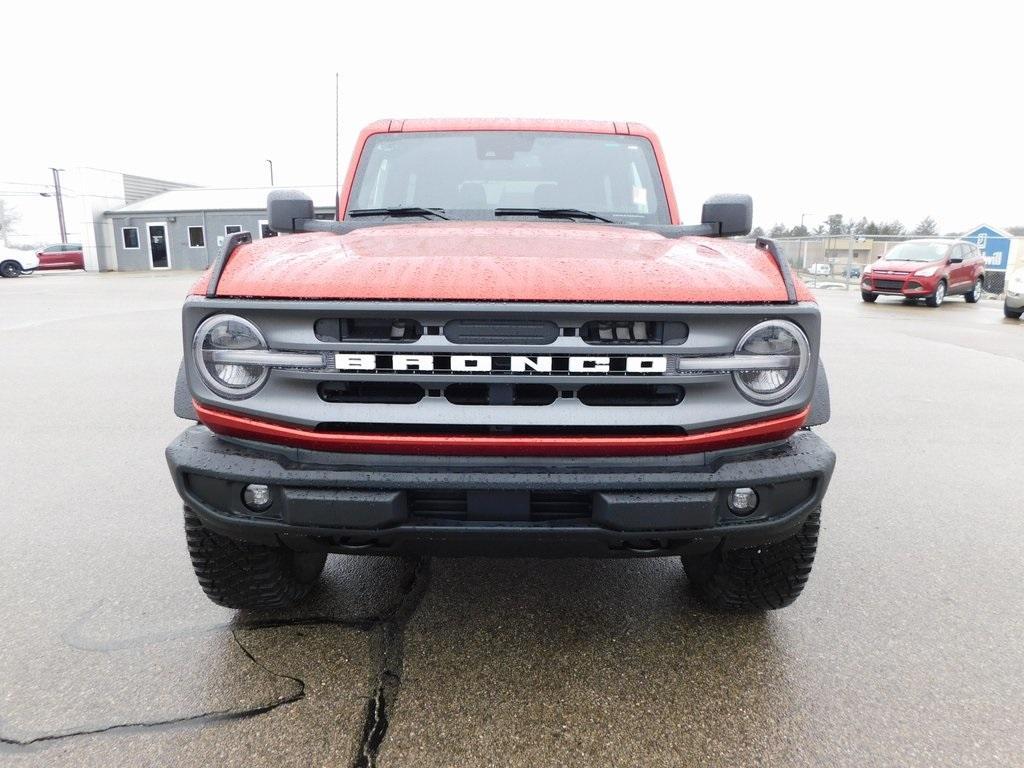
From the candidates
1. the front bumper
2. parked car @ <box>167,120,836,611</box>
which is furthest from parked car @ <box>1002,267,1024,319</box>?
parked car @ <box>167,120,836,611</box>

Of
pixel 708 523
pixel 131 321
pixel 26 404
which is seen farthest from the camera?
pixel 131 321

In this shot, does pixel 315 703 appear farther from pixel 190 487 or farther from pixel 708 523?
pixel 708 523

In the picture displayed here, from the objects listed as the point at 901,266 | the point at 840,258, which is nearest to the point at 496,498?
the point at 901,266

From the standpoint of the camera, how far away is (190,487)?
6.31ft

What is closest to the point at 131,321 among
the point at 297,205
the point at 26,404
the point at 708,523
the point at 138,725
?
the point at 26,404

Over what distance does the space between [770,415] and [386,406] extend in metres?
1.04

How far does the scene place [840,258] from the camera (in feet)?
76.8

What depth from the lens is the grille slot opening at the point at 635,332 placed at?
1.88 meters

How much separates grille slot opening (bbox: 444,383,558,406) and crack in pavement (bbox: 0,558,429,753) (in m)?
0.95

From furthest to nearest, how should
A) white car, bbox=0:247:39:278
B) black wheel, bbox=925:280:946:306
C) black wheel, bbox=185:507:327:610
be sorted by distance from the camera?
1. white car, bbox=0:247:39:278
2. black wheel, bbox=925:280:946:306
3. black wheel, bbox=185:507:327:610

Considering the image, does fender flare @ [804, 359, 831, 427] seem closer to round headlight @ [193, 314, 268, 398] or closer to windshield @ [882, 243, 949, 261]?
round headlight @ [193, 314, 268, 398]

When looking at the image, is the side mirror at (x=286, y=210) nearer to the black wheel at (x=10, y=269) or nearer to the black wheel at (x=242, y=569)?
the black wheel at (x=242, y=569)

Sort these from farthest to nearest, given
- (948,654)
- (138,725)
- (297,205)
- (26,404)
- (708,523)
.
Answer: (26,404) → (297,205) → (948,654) → (138,725) → (708,523)

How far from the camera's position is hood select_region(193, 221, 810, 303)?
6.12 ft
